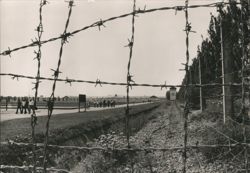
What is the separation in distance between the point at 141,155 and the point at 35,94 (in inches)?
253

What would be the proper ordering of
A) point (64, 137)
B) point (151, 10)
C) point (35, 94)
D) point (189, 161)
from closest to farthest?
1. point (151, 10)
2. point (35, 94)
3. point (189, 161)
4. point (64, 137)

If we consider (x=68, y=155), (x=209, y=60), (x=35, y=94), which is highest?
(x=209, y=60)

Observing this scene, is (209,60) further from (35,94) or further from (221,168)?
(35,94)

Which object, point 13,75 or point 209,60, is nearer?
point 13,75

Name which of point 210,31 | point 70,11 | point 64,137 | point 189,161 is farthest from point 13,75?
point 210,31

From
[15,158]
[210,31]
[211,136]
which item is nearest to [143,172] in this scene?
[211,136]

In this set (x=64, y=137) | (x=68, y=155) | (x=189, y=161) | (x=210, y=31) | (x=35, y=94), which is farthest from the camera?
(x=210, y=31)

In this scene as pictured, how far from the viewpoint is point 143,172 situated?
320 inches

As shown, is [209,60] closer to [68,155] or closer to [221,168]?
[68,155]

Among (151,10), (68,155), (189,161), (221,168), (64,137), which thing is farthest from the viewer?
(64,137)

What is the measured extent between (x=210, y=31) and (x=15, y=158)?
1713 centimetres

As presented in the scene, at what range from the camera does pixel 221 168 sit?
805 cm

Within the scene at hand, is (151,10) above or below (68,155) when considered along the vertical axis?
above

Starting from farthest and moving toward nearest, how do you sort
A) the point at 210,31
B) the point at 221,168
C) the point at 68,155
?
the point at 210,31, the point at 68,155, the point at 221,168
